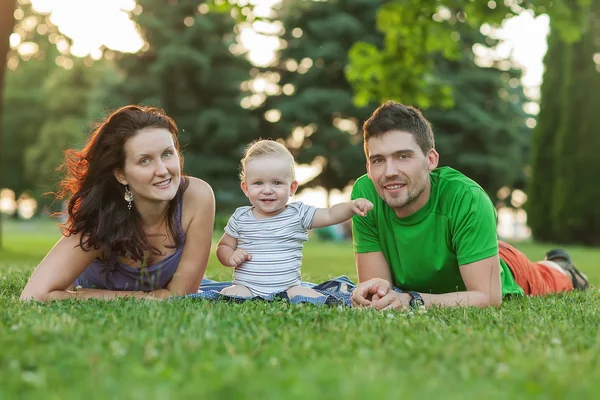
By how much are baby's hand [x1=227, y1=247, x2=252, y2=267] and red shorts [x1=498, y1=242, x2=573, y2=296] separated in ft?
7.54

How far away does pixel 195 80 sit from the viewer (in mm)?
29797

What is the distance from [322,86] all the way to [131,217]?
25.9 metres

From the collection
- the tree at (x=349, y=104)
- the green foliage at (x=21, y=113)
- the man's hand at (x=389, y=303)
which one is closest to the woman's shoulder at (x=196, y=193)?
the man's hand at (x=389, y=303)

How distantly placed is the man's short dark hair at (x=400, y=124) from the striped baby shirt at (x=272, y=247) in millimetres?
846

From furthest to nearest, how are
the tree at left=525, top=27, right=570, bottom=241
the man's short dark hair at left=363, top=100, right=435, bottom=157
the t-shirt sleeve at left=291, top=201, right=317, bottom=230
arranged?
1. the tree at left=525, top=27, right=570, bottom=241
2. the t-shirt sleeve at left=291, top=201, right=317, bottom=230
3. the man's short dark hair at left=363, top=100, right=435, bottom=157

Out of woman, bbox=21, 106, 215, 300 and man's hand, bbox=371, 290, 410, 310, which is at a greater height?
woman, bbox=21, 106, 215, 300

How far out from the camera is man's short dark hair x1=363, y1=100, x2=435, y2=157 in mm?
4957

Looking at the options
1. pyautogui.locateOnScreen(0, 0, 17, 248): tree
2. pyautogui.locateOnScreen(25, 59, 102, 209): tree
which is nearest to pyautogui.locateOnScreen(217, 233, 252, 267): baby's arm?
pyautogui.locateOnScreen(0, 0, 17, 248): tree

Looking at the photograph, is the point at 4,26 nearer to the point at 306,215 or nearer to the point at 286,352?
the point at 306,215

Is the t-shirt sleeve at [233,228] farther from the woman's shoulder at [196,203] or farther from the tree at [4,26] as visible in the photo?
the tree at [4,26]

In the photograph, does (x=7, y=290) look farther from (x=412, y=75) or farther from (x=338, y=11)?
(x=338, y=11)

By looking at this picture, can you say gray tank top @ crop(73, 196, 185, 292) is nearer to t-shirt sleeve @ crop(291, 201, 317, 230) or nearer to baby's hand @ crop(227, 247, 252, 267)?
baby's hand @ crop(227, 247, 252, 267)

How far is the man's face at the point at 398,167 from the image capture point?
4.93 metres

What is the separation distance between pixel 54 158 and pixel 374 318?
42.3 meters
